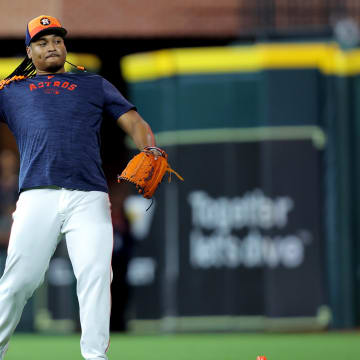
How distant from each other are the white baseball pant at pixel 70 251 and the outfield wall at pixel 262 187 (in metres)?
7.77

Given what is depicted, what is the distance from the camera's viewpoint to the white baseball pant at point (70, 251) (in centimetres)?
630

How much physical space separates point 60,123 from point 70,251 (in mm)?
815

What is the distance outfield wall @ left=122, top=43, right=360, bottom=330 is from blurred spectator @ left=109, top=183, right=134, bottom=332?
80cm

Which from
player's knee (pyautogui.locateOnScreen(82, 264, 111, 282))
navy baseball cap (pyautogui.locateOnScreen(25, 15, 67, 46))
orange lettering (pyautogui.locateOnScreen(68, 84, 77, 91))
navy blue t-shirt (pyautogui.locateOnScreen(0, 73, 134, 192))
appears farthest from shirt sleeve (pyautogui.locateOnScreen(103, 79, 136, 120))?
player's knee (pyautogui.locateOnScreen(82, 264, 111, 282))

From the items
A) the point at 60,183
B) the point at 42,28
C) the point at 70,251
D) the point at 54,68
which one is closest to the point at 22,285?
the point at 70,251

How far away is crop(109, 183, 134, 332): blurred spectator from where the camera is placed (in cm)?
1494

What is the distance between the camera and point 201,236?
14336 millimetres

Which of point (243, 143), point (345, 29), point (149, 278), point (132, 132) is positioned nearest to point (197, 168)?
point (243, 143)

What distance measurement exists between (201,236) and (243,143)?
4.70 feet

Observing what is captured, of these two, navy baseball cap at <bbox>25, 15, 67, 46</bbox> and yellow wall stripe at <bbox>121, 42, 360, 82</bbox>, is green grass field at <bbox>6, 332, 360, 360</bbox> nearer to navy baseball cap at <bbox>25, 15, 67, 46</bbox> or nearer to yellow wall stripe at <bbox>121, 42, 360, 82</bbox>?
yellow wall stripe at <bbox>121, 42, 360, 82</bbox>

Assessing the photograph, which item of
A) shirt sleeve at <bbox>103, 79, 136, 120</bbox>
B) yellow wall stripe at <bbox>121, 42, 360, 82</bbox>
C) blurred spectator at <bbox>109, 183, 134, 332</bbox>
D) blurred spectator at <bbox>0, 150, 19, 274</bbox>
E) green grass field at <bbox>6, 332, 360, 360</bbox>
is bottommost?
green grass field at <bbox>6, 332, 360, 360</bbox>

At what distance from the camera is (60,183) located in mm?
6410

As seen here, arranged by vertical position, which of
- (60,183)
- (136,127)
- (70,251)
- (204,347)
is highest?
(136,127)

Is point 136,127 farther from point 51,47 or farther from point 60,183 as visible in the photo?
point 51,47
